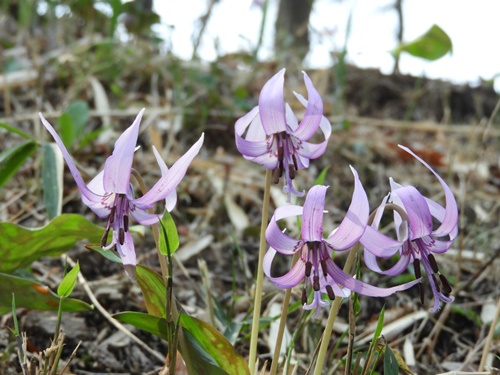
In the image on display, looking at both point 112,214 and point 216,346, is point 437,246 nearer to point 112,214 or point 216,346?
point 216,346

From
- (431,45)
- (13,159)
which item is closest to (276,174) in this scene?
(13,159)

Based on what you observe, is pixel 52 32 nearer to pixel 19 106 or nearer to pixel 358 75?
pixel 19 106

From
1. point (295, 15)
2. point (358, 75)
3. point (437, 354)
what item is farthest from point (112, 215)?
point (295, 15)

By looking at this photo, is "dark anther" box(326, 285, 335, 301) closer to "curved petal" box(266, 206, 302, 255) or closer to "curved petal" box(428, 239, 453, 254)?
"curved petal" box(266, 206, 302, 255)

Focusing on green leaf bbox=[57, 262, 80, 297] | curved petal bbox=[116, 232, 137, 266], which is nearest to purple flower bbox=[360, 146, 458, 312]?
curved petal bbox=[116, 232, 137, 266]

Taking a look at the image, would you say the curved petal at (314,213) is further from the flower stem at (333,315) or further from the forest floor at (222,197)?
the forest floor at (222,197)
